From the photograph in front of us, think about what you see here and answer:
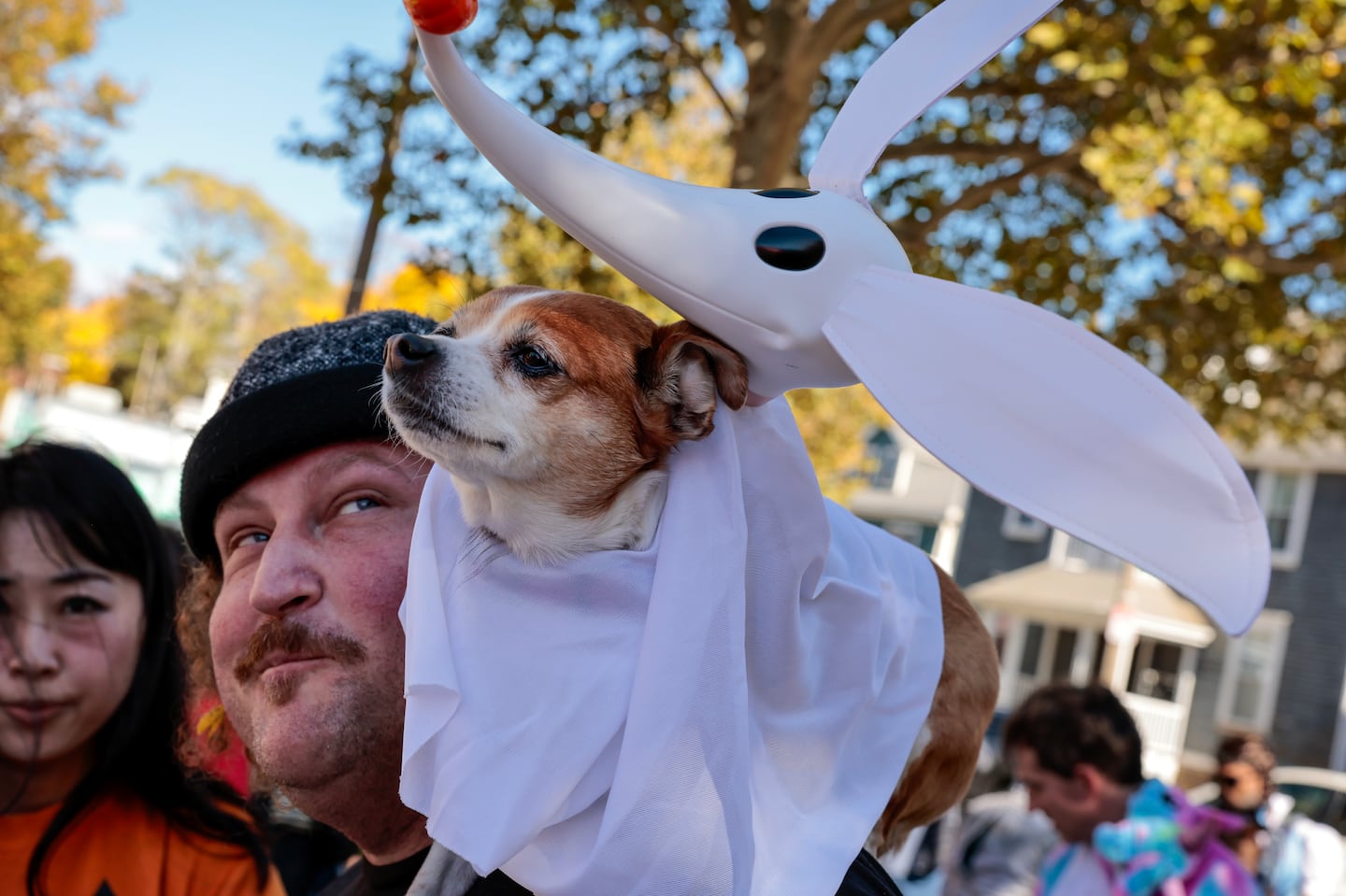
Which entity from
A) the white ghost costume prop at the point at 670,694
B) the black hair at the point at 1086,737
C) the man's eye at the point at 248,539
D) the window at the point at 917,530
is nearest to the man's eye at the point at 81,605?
the man's eye at the point at 248,539

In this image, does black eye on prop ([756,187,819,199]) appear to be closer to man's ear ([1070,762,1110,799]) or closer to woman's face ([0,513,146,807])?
woman's face ([0,513,146,807])

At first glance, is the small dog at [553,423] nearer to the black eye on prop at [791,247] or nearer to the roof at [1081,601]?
the black eye on prop at [791,247]

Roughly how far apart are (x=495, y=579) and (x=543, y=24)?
7.27 meters

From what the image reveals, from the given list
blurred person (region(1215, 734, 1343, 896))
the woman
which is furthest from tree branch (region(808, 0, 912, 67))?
the woman

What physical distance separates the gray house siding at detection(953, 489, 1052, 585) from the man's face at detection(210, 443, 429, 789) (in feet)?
104

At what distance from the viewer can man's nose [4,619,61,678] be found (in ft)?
8.94

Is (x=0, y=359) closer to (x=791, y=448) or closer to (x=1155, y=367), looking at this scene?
(x=1155, y=367)

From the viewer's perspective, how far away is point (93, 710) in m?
2.87

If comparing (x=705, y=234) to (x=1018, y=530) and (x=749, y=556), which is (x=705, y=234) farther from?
(x=1018, y=530)

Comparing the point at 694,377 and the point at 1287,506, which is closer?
the point at 694,377

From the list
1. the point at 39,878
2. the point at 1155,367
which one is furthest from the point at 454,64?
the point at 1155,367

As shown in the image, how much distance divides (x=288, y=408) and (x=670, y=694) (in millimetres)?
956

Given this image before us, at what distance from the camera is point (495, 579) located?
5.11ft

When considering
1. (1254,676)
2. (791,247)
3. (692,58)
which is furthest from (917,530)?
(791,247)
